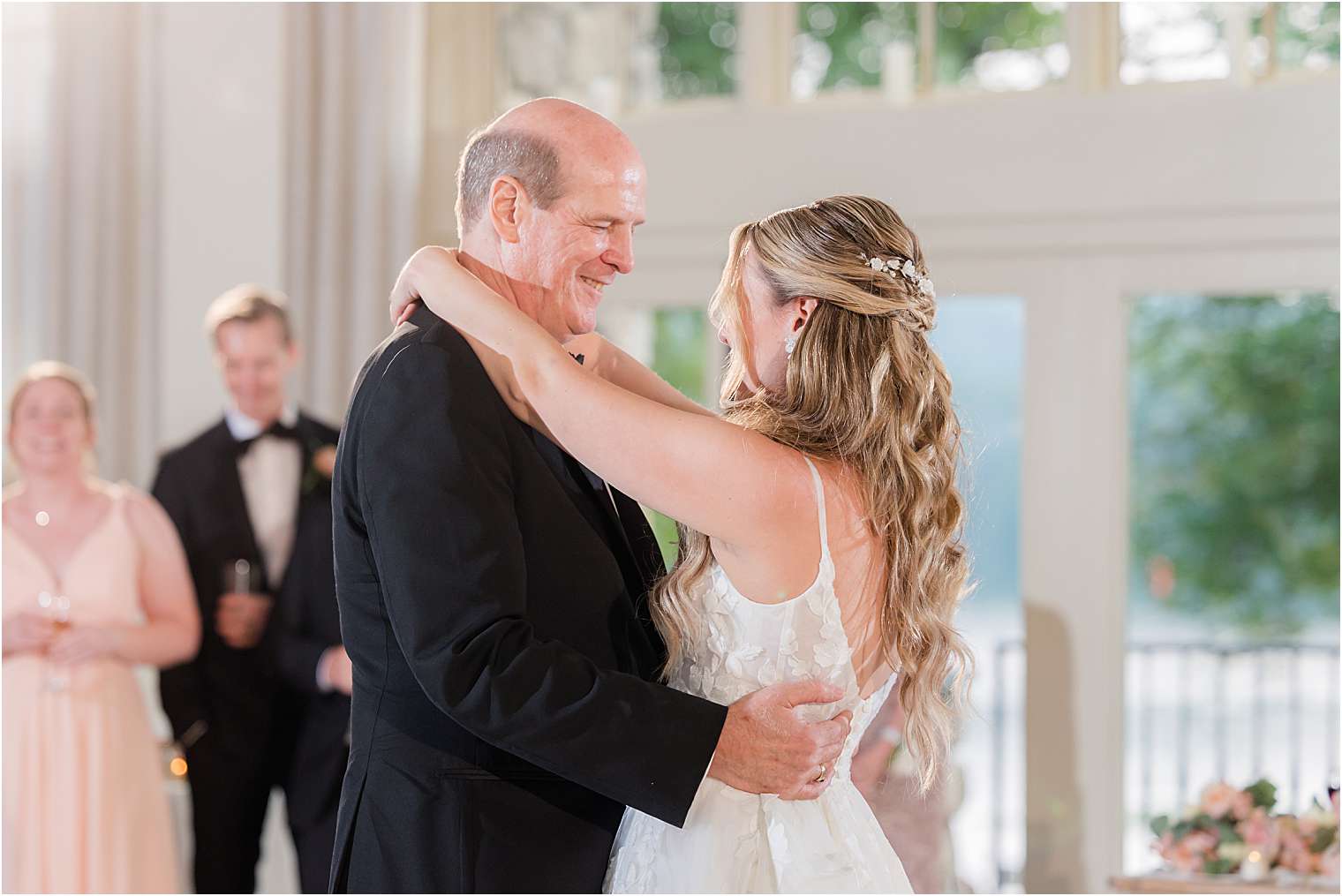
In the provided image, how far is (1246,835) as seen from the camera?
3.79m

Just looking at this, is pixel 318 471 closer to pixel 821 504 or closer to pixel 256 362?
pixel 256 362

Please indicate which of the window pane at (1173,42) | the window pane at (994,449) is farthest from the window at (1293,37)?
the window pane at (994,449)

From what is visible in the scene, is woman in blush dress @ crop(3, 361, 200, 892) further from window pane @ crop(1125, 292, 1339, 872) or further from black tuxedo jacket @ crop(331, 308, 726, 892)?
window pane @ crop(1125, 292, 1339, 872)

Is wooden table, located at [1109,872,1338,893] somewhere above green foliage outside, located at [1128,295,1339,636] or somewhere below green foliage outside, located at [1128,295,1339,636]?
below

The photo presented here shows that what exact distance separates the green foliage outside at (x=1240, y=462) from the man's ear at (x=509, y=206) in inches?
392

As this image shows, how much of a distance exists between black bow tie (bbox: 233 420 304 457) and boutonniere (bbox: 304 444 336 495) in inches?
3.2

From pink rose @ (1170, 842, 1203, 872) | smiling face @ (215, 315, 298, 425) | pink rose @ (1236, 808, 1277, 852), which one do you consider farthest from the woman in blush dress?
pink rose @ (1236, 808, 1277, 852)

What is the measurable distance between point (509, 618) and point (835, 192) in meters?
3.21

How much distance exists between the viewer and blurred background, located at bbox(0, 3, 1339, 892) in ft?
14.6

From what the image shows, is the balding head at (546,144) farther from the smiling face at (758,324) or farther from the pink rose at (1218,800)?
the pink rose at (1218,800)

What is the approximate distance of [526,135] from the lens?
6.47 ft

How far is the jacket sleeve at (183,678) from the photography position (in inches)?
160

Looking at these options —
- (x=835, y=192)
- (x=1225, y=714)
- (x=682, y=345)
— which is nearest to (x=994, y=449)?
(x=835, y=192)

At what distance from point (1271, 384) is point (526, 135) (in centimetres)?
1060
